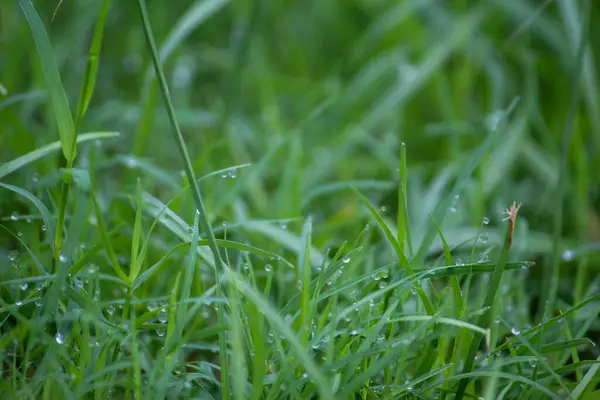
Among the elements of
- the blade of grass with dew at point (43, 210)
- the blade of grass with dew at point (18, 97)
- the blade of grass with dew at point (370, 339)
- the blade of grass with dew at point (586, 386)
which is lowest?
the blade of grass with dew at point (586, 386)

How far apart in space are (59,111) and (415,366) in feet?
2.33

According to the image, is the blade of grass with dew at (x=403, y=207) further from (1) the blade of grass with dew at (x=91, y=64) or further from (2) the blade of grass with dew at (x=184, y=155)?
(1) the blade of grass with dew at (x=91, y=64)

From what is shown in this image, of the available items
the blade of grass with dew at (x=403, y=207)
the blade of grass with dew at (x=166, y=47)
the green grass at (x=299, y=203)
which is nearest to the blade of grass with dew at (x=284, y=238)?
the green grass at (x=299, y=203)

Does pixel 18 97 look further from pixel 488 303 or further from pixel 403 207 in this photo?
pixel 488 303

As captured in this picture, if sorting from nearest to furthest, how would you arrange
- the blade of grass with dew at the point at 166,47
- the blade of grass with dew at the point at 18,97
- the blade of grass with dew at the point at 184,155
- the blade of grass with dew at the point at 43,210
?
the blade of grass with dew at the point at 184,155, the blade of grass with dew at the point at 43,210, the blade of grass with dew at the point at 18,97, the blade of grass with dew at the point at 166,47

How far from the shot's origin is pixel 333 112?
1.98 metres

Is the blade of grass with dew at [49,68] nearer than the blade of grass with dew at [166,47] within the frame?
Yes

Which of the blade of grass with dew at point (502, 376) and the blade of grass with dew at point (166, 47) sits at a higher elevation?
the blade of grass with dew at point (166, 47)

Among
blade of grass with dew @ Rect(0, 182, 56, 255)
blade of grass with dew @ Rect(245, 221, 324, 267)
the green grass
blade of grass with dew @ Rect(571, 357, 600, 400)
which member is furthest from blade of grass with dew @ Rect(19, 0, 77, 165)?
blade of grass with dew @ Rect(571, 357, 600, 400)

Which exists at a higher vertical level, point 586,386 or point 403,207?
point 403,207

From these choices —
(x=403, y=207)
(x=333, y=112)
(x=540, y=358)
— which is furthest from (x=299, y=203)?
(x=540, y=358)

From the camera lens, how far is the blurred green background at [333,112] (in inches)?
60.3

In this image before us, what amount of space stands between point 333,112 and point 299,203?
1.90 feet

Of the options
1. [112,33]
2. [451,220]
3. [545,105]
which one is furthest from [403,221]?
[112,33]
